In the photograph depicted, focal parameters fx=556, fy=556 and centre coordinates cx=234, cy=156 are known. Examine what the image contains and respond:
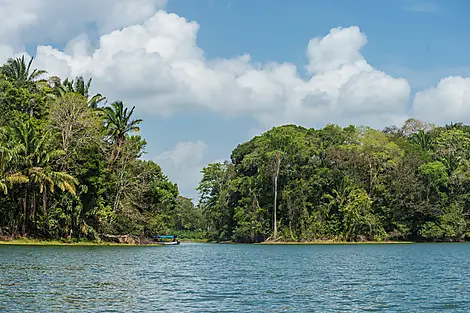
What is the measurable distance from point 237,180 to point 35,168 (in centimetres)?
4561

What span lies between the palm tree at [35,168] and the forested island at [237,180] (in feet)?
0.40

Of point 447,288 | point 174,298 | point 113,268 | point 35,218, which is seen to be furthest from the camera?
point 35,218

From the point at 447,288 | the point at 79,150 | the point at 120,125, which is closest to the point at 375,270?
the point at 447,288

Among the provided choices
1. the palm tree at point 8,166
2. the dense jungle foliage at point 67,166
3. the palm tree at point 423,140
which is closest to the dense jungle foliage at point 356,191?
the palm tree at point 423,140

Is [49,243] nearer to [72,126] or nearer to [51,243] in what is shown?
[51,243]

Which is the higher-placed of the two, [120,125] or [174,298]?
[120,125]

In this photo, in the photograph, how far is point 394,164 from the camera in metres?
88.4

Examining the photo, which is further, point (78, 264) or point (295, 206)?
point (295, 206)

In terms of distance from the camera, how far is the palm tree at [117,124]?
228 feet

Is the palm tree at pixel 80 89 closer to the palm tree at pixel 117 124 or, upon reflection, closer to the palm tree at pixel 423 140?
the palm tree at pixel 117 124

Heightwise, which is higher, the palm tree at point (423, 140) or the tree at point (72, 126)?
the palm tree at point (423, 140)

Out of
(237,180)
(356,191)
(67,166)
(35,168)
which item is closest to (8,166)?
(35,168)

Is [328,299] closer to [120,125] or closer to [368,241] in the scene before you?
[120,125]

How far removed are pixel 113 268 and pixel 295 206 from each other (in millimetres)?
57556
